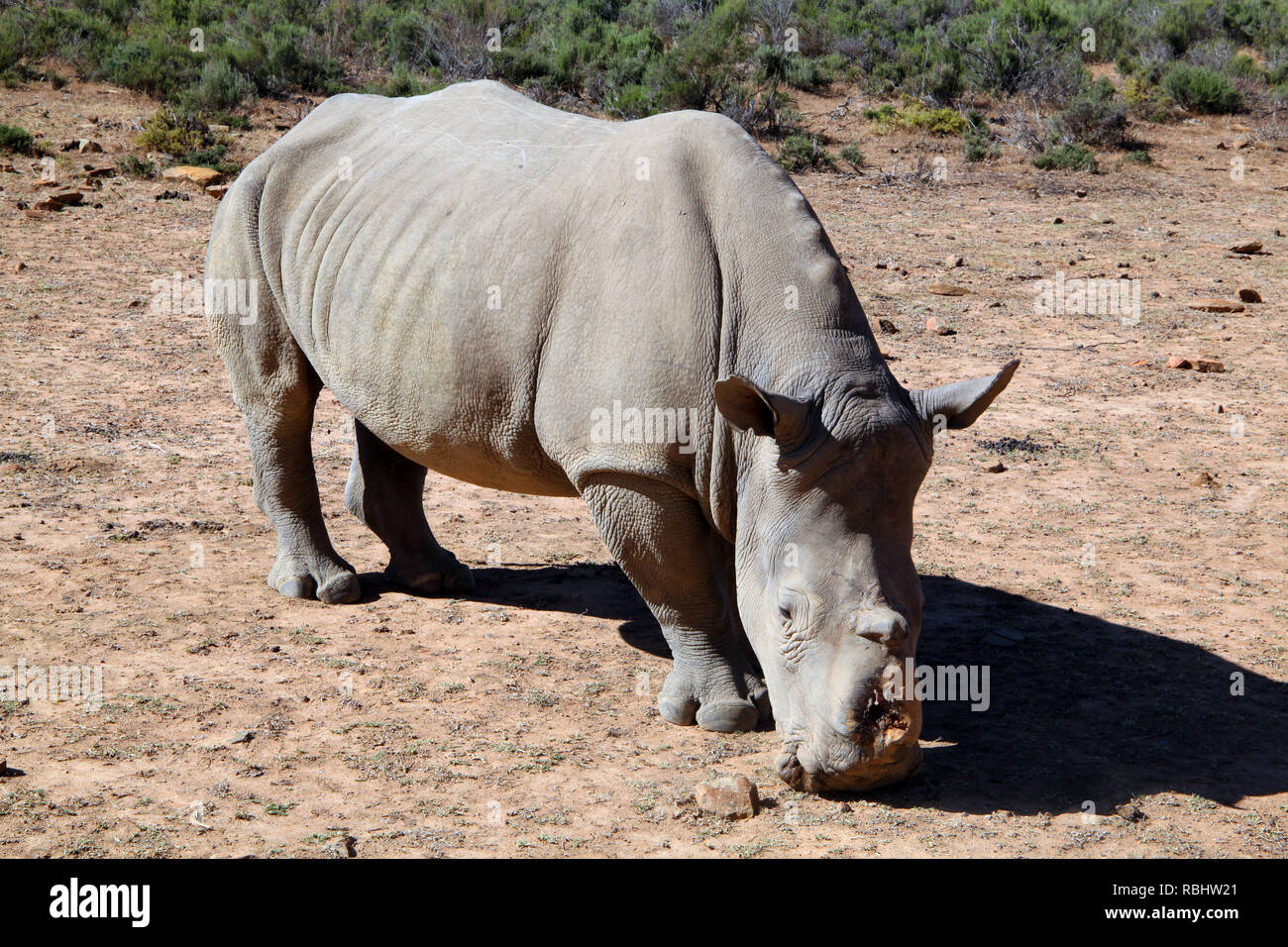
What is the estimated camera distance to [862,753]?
4.16m

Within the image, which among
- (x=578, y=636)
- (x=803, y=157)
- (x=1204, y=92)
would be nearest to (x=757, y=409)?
(x=578, y=636)

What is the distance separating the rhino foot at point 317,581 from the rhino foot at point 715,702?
1.94 m

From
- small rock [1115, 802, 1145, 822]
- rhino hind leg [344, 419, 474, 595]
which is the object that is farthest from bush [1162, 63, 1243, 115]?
small rock [1115, 802, 1145, 822]

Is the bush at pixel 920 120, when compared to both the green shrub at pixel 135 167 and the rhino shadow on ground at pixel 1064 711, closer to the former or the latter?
the green shrub at pixel 135 167

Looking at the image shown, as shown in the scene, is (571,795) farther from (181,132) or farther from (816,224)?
(181,132)

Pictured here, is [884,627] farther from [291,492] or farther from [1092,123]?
[1092,123]

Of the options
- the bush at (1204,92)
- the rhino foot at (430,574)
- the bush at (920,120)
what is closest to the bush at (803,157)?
the bush at (920,120)

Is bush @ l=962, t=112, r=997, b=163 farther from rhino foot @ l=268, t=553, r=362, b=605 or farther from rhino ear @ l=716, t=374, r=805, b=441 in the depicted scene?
rhino ear @ l=716, t=374, r=805, b=441

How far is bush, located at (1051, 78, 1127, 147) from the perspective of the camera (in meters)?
17.8

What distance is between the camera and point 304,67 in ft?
64.5

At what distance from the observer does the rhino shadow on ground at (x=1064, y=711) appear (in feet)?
15.2

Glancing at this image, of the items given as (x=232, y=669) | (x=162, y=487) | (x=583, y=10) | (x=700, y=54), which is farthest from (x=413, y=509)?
(x=583, y=10)

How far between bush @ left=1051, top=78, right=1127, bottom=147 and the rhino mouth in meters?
15.2

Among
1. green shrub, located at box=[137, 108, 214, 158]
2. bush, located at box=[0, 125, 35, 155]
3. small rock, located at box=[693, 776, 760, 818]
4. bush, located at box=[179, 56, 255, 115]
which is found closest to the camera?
small rock, located at box=[693, 776, 760, 818]
